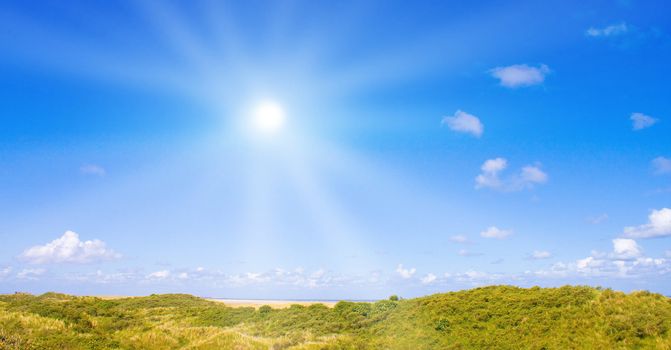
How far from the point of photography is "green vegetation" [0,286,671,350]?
24.5m

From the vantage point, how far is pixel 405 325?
31.3 meters

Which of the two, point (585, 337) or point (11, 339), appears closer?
point (585, 337)

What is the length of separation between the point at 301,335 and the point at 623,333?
20959 millimetres

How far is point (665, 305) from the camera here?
25141 millimetres

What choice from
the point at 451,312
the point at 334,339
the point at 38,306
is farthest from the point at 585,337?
the point at 38,306

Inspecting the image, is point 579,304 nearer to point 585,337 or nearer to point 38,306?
point 585,337

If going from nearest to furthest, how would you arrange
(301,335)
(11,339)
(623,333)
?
(623,333), (11,339), (301,335)

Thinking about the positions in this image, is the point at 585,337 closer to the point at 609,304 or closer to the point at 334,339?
the point at 609,304

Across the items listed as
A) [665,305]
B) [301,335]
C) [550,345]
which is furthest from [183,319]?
A: [665,305]

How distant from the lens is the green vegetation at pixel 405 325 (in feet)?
80.4

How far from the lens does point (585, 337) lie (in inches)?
945

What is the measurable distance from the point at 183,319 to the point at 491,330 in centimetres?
2957

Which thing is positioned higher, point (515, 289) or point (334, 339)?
point (515, 289)

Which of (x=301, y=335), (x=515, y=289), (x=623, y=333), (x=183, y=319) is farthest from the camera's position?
(x=183, y=319)
